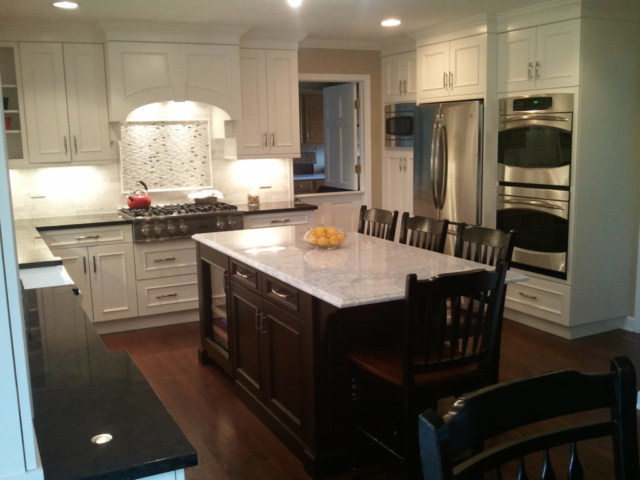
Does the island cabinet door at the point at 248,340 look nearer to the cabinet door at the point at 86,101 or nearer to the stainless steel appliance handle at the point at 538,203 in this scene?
the cabinet door at the point at 86,101

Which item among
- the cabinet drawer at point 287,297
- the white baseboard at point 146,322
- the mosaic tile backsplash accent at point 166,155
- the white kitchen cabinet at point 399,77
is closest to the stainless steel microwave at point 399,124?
the white kitchen cabinet at point 399,77

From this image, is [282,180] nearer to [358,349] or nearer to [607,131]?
[607,131]

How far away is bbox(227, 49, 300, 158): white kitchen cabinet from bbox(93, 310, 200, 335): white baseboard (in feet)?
4.78

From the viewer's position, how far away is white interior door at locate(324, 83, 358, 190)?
6574 mm

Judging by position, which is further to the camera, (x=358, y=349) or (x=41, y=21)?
(x=41, y=21)

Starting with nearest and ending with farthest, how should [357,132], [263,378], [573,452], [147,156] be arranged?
[573,452]
[263,378]
[147,156]
[357,132]

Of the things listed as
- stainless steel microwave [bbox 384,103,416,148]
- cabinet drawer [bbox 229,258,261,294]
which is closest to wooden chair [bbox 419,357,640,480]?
cabinet drawer [bbox 229,258,261,294]

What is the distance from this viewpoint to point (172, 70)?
513cm

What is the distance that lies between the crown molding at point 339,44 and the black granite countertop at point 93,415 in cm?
450

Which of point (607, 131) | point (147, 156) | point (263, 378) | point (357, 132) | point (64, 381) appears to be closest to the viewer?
point (64, 381)

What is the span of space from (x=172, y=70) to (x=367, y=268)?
9.95 feet

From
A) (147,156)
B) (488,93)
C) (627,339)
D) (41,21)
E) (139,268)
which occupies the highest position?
(41,21)

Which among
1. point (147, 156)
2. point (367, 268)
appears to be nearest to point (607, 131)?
point (367, 268)

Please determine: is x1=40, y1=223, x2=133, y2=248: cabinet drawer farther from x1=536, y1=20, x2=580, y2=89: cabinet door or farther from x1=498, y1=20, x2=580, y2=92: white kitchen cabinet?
x1=536, y1=20, x2=580, y2=89: cabinet door
